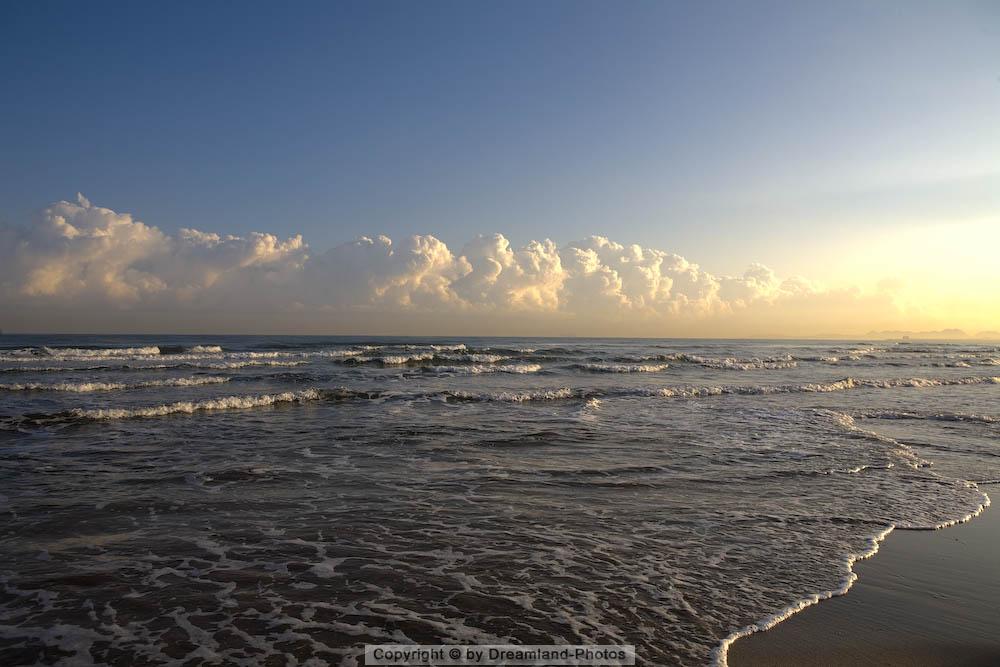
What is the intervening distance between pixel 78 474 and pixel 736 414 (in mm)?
16742

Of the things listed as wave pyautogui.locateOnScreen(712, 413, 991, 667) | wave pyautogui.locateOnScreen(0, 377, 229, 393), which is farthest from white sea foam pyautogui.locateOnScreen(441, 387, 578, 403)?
wave pyautogui.locateOnScreen(712, 413, 991, 667)

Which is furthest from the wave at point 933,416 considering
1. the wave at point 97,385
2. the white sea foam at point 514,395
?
the wave at point 97,385

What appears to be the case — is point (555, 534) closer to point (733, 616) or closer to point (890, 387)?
point (733, 616)

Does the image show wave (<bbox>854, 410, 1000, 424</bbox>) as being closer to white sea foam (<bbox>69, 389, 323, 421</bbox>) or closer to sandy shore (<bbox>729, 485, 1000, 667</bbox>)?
sandy shore (<bbox>729, 485, 1000, 667</bbox>)

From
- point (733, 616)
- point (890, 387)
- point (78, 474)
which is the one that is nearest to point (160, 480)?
point (78, 474)

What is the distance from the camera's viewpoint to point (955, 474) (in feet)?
33.0

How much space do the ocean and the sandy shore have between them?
0.78 ft

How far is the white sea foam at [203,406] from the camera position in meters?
15.6

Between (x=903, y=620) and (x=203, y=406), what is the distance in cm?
1804

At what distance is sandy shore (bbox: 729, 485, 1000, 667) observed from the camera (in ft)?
13.9

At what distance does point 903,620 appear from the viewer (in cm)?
480

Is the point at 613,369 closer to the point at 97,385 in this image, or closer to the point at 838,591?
the point at 97,385

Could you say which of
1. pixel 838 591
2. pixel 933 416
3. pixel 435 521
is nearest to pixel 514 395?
pixel 933 416

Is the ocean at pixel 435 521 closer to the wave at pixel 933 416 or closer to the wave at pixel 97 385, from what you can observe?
the wave at pixel 933 416
